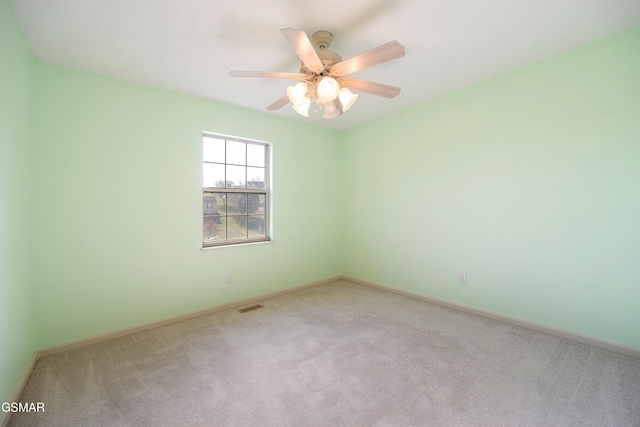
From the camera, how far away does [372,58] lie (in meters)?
1.72

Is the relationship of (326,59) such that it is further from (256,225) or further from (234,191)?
(256,225)

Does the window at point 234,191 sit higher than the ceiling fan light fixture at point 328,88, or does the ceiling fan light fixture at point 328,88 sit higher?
the ceiling fan light fixture at point 328,88

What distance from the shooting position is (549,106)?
259 centimetres

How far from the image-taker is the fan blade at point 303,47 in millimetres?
1488

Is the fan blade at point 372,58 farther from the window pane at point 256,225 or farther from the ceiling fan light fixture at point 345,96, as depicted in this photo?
the window pane at point 256,225

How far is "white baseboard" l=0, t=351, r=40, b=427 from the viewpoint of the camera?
5.17ft

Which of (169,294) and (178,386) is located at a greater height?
(169,294)

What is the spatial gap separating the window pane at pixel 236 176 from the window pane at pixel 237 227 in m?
0.43

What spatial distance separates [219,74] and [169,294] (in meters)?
2.34

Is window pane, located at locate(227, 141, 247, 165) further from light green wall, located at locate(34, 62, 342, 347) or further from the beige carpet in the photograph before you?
the beige carpet

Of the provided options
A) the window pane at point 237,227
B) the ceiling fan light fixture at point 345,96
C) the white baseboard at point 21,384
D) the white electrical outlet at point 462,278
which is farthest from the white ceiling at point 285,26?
the white baseboard at point 21,384

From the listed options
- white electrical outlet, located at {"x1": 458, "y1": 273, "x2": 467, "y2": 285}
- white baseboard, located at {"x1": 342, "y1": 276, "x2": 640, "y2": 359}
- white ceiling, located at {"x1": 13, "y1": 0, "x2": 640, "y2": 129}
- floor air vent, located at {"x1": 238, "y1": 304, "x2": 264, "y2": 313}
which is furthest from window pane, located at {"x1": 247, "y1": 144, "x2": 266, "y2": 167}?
white electrical outlet, located at {"x1": 458, "y1": 273, "x2": 467, "y2": 285}

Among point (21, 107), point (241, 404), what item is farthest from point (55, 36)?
point (241, 404)

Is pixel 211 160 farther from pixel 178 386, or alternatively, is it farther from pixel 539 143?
pixel 539 143
